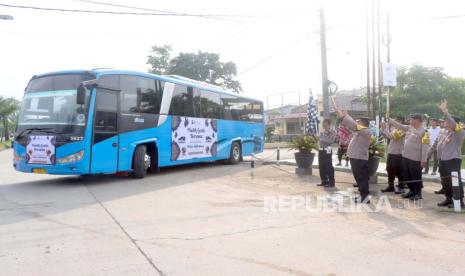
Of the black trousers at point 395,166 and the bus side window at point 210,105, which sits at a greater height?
the bus side window at point 210,105

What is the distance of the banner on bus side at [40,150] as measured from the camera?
9750 mm

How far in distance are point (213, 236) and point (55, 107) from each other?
6.36 meters

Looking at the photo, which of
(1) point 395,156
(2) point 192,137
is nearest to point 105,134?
(2) point 192,137

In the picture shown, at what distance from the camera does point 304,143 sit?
12633 mm

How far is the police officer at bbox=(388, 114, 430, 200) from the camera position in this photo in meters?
8.12

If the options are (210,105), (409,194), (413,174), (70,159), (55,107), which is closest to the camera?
(413,174)

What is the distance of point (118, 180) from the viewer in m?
11.4

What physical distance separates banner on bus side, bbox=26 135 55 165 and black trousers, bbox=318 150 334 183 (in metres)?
6.51

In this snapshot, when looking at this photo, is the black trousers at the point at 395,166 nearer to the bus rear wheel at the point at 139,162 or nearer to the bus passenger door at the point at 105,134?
the bus rear wheel at the point at 139,162

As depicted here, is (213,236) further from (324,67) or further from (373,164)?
(324,67)

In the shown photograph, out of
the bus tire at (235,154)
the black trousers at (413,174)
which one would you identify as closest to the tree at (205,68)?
the bus tire at (235,154)

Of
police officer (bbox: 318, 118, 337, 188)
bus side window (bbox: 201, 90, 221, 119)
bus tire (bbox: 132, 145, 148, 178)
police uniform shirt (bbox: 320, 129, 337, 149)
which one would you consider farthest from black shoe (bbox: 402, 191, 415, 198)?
bus side window (bbox: 201, 90, 221, 119)

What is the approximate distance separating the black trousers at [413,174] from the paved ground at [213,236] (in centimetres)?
37

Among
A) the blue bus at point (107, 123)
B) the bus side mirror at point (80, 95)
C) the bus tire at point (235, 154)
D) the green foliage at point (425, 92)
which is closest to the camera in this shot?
the bus side mirror at point (80, 95)
